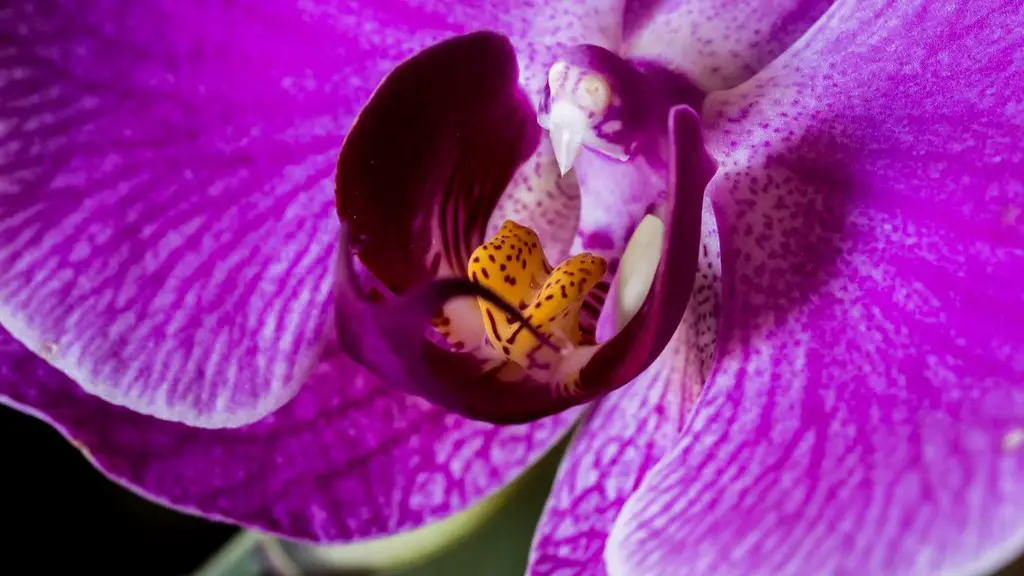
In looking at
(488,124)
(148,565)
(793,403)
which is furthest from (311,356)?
(148,565)

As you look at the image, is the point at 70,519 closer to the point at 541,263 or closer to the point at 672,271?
the point at 541,263

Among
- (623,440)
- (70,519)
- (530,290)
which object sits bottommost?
(70,519)

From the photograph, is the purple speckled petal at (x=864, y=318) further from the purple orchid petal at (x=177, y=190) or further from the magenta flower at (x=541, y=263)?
the purple orchid petal at (x=177, y=190)

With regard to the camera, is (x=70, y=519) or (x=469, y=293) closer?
(x=469, y=293)

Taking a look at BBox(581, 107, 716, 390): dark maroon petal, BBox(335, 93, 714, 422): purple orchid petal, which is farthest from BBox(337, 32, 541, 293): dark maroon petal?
BBox(581, 107, 716, 390): dark maroon petal

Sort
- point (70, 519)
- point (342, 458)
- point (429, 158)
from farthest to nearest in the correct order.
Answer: point (70, 519)
point (342, 458)
point (429, 158)

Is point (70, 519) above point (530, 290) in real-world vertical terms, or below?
below

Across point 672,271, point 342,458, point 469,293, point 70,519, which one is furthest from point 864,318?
point 70,519
